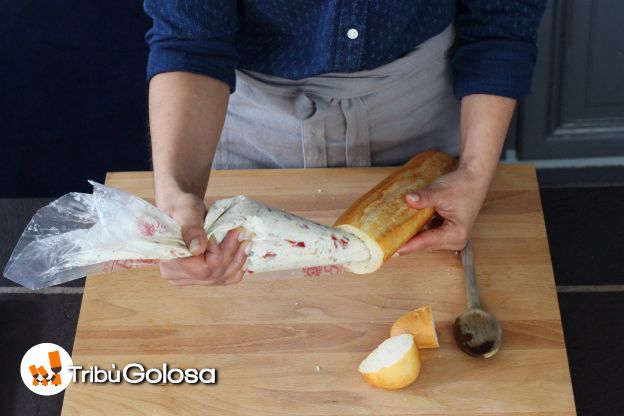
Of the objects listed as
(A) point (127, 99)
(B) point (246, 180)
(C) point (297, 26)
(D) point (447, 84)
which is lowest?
(A) point (127, 99)

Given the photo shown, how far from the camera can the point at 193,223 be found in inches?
35.1

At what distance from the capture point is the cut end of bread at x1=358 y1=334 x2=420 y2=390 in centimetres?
93

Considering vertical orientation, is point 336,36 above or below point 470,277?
above

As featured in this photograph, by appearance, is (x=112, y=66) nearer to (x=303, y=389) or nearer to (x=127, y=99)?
(x=127, y=99)

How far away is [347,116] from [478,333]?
436 millimetres

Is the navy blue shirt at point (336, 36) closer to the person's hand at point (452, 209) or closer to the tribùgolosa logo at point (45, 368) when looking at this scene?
the person's hand at point (452, 209)

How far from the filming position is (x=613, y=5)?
1.79 metres

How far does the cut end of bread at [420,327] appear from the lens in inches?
38.9

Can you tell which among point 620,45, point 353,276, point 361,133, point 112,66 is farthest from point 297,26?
Answer: point 620,45

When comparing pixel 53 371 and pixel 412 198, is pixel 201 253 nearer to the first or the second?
pixel 412 198

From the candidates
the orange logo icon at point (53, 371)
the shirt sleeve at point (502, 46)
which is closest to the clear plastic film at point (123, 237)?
the shirt sleeve at point (502, 46)

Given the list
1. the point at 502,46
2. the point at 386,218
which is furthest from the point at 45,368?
the point at 502,46

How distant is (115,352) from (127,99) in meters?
1.08

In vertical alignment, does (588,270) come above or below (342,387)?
below
